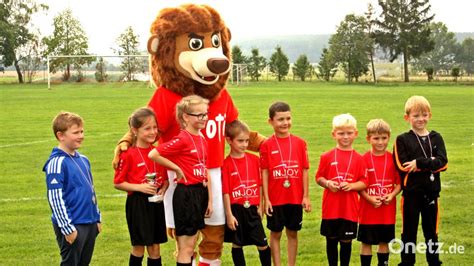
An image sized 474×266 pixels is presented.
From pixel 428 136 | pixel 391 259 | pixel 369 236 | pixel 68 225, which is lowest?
pixel 391 259

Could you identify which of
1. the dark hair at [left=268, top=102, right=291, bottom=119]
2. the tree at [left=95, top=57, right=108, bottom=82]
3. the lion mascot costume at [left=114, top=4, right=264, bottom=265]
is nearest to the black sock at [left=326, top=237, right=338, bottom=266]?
the lion mascot costume at [left=114, top=4, right=264, bottom=265]

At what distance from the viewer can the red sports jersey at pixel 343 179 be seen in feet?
16.9

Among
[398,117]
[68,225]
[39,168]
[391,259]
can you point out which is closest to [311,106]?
[398,117]

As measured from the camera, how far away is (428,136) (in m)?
5.30

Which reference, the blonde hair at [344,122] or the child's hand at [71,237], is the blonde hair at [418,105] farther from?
the child's hand at [71,237]

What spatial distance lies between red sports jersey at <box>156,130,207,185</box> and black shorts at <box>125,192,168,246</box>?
1.17 feet

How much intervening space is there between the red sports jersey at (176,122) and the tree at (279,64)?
220ft

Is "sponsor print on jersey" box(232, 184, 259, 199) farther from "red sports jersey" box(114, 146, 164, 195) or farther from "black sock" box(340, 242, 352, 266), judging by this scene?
"black sock" box(340, 242, 352, 266)

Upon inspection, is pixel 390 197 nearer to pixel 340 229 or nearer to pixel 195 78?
pixel 340 229

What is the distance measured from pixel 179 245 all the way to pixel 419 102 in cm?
220

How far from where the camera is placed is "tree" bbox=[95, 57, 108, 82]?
4969cm

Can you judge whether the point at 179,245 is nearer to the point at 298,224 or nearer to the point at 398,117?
the point at 298,224

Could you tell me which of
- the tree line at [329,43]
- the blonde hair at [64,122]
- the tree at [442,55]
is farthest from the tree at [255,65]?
the blonde hair at [64,122]

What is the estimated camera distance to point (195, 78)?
514 cm
